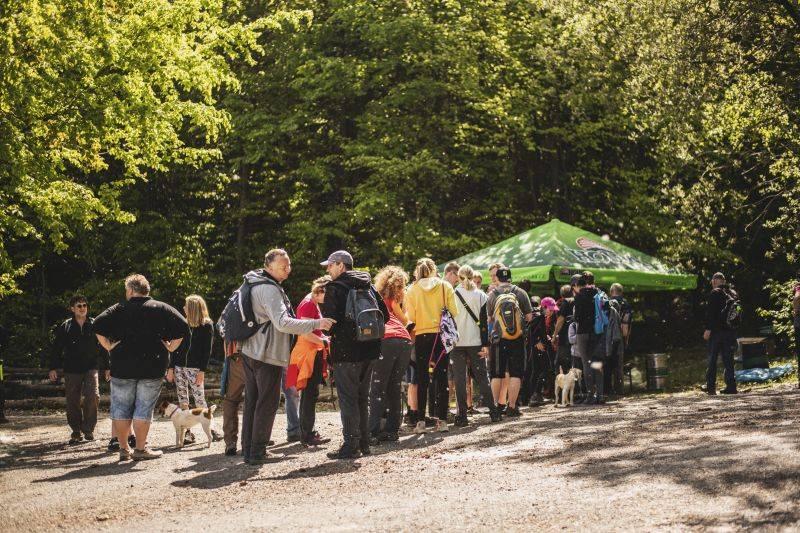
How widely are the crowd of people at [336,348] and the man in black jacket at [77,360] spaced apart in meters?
0.02

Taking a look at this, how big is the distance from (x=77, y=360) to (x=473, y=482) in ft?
22.8

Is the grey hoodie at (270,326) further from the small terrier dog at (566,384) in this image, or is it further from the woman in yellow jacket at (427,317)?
the small terrier dog at (566,384)

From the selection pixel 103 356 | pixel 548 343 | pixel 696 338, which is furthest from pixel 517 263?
pixel 696 338

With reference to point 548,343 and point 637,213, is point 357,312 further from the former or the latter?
point 637,213

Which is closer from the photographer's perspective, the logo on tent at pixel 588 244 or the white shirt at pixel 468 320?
the white shirt at pixel 468 320

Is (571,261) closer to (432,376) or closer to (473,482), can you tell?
(432,376)

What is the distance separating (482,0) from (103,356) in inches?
576

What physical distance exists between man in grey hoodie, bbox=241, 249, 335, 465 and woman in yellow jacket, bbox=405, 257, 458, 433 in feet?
7.77

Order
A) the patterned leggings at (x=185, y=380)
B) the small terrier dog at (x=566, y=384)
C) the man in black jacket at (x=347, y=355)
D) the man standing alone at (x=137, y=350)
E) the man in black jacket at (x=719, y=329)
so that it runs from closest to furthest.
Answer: the man in black jacket at (x=347, y=355), the man standing alone at (x=137, y=350), the patterned leggings at (x=185, y=380), the small terrier dog at (x=566, y=384), the man in black jacket at (x=719, y=329)

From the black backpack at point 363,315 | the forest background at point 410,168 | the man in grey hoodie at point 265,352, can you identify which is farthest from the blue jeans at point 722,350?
the man in grey hoodie at point 265,352

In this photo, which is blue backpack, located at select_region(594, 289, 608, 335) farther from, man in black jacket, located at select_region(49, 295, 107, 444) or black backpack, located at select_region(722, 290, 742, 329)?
man in black jacket, located at select_region(49, 295, 107, 444)

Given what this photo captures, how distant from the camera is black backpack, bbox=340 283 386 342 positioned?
10688 mm

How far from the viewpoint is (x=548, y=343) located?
17.5 meters

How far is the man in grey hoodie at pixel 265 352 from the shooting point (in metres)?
10.6
